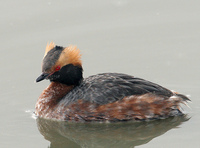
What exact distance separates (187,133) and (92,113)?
Result: 2154 mm

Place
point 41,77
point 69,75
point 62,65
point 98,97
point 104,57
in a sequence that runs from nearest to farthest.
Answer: point 98,97 → point 41,77 → point 62,65 → point 69,75 → point 104,57

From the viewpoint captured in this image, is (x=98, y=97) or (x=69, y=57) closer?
(x=98, y=97)

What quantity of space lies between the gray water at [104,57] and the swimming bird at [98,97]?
0.77 feet

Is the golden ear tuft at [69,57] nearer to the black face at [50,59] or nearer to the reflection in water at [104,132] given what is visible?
the black face at [50,59]

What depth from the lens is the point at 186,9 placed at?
1714 centimetres

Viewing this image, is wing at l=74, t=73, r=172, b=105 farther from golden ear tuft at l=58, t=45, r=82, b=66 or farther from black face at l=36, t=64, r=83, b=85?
golden ear tuft at l=58, t=45, r=82, b=66

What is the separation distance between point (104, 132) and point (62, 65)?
195cm

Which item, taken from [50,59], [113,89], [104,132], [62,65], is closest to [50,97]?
[62,65]

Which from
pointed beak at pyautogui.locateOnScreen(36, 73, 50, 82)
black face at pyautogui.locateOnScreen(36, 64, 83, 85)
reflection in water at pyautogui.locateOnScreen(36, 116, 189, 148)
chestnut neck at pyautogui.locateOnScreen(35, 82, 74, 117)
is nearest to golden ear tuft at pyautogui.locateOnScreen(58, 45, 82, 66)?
black face at pyautogui.locateOnScreen(36, 64, 83, 85)

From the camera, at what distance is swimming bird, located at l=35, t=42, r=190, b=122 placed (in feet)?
39.0

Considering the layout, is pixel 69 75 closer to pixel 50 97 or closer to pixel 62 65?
pixel 62 65

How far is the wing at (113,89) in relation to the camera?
11930mm

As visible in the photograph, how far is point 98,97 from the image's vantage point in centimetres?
1195

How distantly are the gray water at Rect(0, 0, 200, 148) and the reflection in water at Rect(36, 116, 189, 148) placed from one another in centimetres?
2
